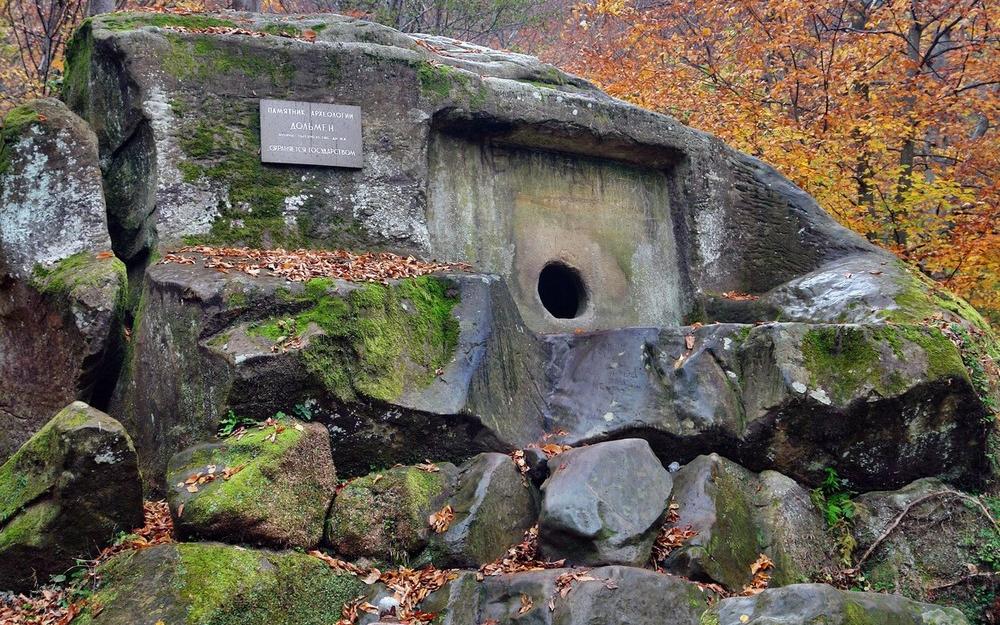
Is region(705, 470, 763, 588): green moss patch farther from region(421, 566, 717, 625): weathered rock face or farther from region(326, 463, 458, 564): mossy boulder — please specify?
region(326, 463, 458, 564): mossy boulder

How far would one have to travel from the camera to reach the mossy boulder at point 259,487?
450 centimetres

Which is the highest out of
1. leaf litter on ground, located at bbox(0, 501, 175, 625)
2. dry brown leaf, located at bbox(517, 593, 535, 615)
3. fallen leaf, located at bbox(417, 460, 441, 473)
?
fallen leaf, located at bbox(417, 460, 441, 473)

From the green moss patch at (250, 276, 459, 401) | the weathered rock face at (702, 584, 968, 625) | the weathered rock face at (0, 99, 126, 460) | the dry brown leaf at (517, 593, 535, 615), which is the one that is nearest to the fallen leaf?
the green moss patch at (250, 276, 459, 401)

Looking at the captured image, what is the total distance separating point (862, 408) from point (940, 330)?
96 centimetres

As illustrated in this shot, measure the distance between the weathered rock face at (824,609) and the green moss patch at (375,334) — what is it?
250 centimetres

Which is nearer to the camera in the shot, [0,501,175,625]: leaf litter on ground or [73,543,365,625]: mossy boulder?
[73,543,365,625]: mossy boulder

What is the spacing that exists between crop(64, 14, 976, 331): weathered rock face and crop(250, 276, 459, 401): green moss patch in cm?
109

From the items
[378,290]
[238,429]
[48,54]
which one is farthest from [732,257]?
[48,54]

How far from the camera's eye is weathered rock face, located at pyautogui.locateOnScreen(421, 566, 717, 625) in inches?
174

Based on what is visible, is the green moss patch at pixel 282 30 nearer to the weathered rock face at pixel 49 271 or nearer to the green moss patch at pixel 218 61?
the green moss patch at pixel 218 61

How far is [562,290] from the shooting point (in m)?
8.73

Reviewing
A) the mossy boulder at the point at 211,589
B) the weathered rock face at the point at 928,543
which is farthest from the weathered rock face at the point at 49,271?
the weathered rock face at the point at 928,543

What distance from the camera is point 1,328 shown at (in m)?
6.18

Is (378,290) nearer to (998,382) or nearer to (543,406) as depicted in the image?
(543,406)
